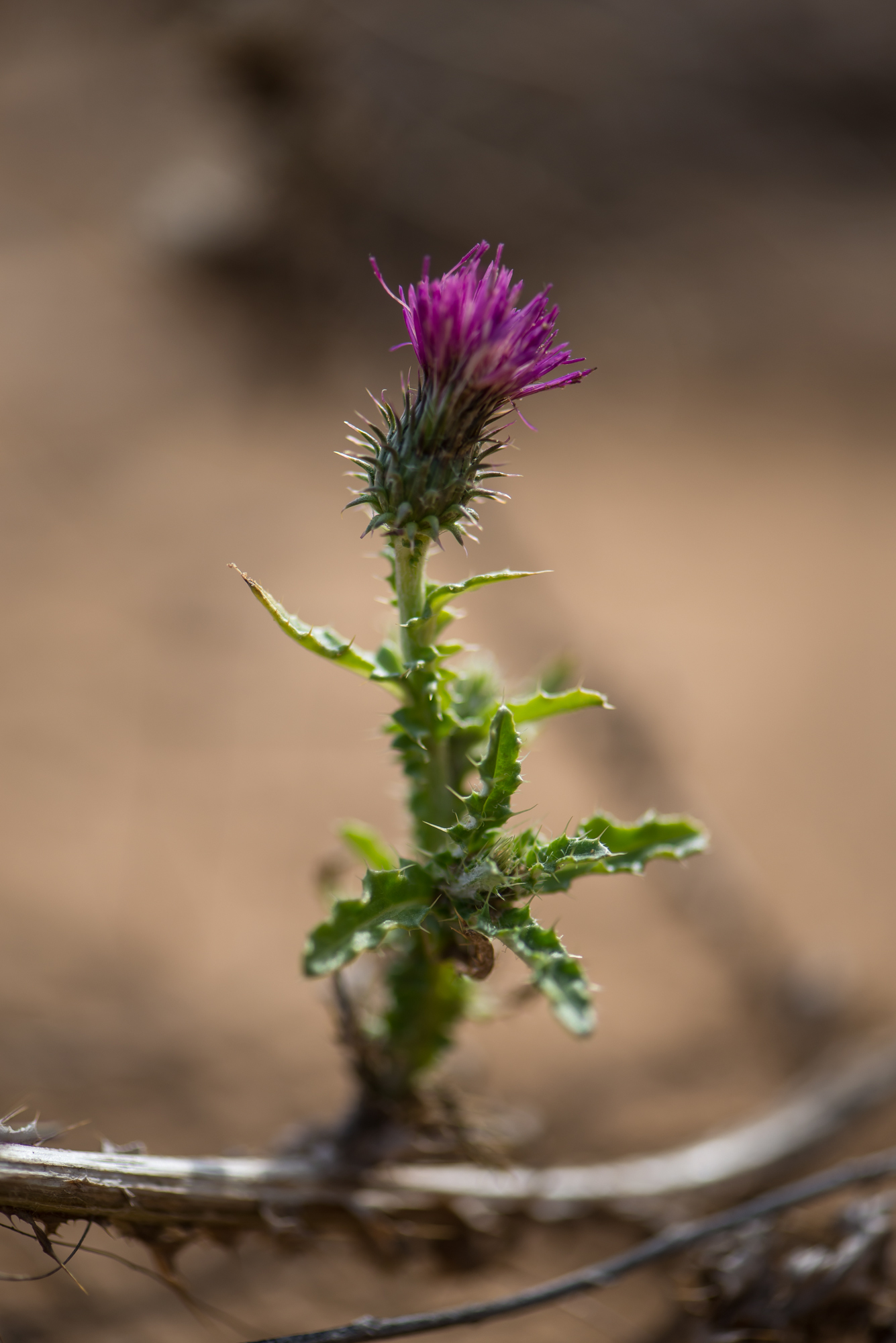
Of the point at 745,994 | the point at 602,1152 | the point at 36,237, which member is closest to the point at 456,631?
the point at 745,994

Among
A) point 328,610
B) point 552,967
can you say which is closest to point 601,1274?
point 552,967

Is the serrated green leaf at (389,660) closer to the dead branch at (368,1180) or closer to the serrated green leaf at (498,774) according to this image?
the serrated green leaf at (498,774)

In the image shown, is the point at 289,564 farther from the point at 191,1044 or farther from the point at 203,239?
the point at 203,239

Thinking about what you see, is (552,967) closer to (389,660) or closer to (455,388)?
(389,660)

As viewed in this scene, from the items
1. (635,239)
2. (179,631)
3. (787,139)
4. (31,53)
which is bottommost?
(179,631)

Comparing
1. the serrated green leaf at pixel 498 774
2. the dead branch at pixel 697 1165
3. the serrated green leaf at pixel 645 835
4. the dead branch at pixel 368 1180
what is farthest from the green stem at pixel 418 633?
the dead branch at pixel 697 1165

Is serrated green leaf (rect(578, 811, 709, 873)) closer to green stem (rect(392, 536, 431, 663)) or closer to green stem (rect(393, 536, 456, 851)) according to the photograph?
green stem (rect(393, 536, 456, 851))

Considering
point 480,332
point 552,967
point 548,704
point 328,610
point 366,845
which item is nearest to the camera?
point 480,332
